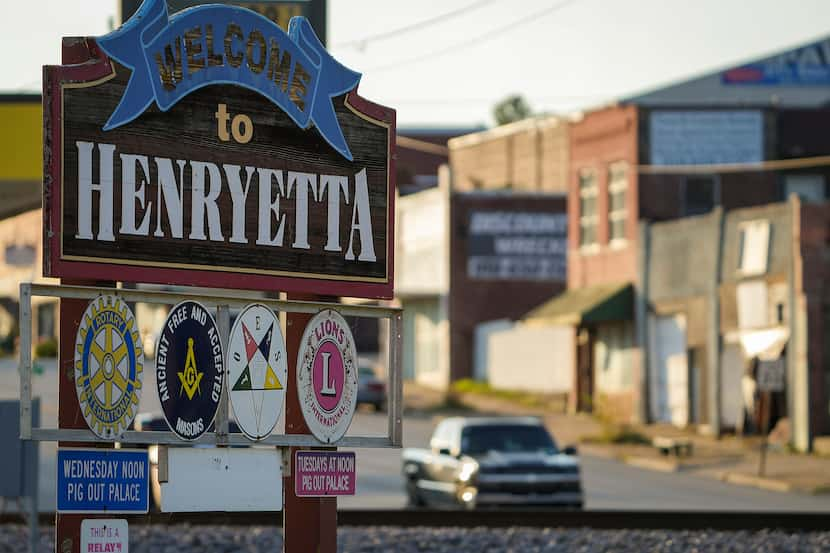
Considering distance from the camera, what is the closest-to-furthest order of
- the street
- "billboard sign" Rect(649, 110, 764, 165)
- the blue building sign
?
the blue building sign < the street < "billboard sign" Rect(649, 110, 764, 165)

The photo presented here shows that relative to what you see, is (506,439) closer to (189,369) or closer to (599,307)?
(189,369)

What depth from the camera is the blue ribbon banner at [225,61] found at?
33.0 ft

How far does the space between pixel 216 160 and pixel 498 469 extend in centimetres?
1426

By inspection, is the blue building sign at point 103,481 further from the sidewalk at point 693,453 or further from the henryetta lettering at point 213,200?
the sidewalk at point 693,453

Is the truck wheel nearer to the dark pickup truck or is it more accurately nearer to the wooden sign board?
the dark pickup truck

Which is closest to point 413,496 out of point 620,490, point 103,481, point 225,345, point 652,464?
point 620,490

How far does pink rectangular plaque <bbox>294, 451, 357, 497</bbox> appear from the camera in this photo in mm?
10812

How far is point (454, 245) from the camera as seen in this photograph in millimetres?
59375

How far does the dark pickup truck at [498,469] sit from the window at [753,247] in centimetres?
1728

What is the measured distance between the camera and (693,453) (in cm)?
3978

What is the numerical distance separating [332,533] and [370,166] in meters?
2.43

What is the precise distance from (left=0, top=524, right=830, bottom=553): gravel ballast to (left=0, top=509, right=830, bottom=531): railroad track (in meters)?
0.64

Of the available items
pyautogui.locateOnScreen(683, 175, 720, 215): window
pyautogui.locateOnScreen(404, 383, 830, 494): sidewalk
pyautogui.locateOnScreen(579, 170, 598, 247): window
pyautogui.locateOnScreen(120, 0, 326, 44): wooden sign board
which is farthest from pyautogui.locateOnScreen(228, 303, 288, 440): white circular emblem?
pyautogui.locateOnScreen(579, 170, 598, 247): window

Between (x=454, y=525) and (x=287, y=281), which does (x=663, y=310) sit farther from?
(x=287, y=281)
